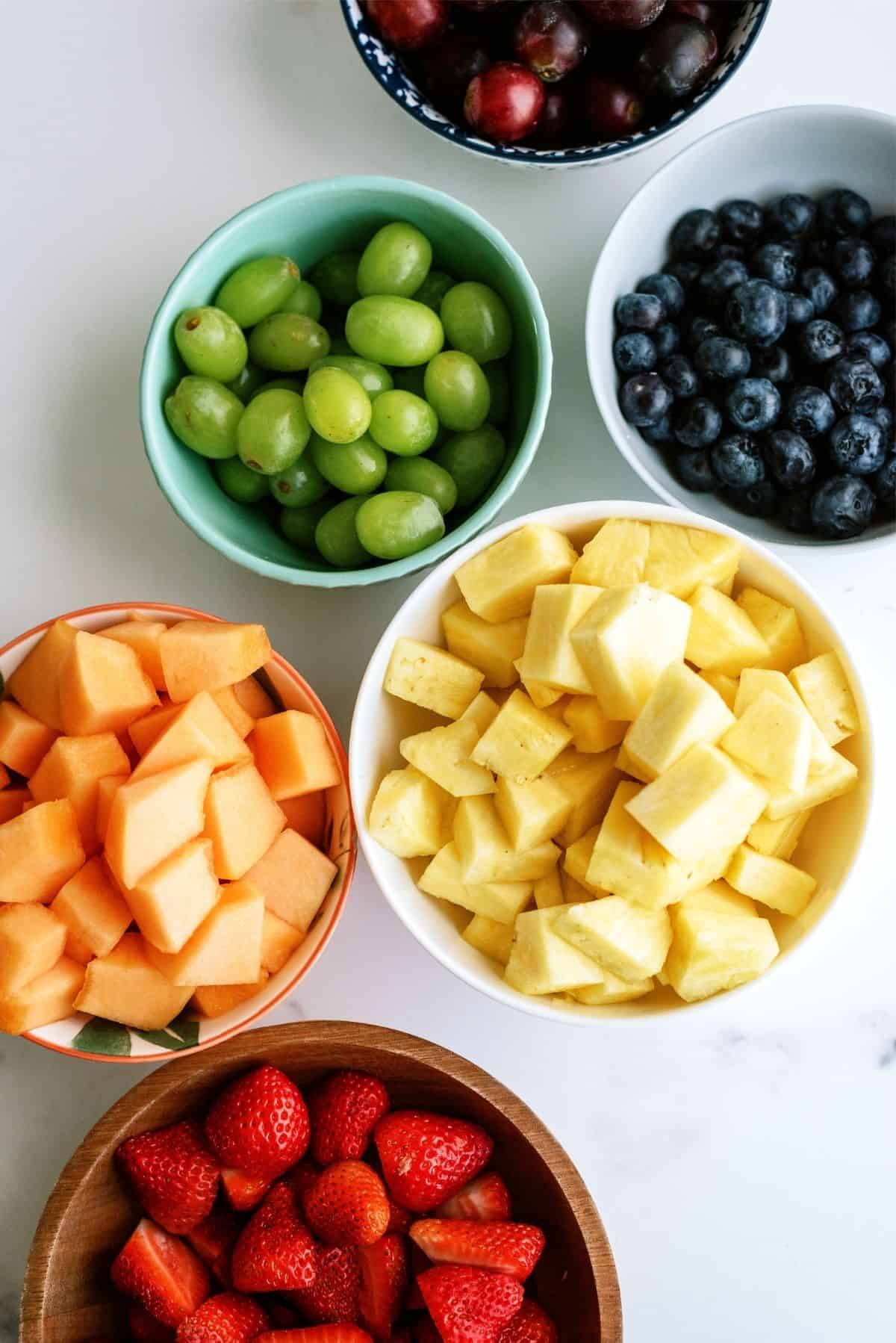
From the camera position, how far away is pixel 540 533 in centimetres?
110

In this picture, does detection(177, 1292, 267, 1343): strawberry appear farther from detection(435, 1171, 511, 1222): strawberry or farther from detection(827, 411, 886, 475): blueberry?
detection(827, 411, 886, 475): blueberry

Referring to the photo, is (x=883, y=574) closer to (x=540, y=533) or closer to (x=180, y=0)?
(x=540, y=533)

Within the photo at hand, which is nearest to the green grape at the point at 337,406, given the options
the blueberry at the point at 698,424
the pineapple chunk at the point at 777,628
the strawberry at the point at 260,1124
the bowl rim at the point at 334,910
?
the bowl rim at the point at 334,910

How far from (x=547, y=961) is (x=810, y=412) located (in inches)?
24.1

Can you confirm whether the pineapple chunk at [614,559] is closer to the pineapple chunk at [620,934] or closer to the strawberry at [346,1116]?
the pineapple chunk at [620,934]

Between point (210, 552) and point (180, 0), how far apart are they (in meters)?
0.68

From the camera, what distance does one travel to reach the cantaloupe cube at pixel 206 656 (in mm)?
1103

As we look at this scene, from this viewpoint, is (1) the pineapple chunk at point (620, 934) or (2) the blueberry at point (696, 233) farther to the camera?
(2) the blueberry at point (696, 233)

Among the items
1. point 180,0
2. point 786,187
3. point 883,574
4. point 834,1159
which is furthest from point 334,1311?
point 180,0

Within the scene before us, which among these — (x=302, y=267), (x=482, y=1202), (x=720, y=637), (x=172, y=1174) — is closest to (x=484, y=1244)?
(x=482, y=1202)

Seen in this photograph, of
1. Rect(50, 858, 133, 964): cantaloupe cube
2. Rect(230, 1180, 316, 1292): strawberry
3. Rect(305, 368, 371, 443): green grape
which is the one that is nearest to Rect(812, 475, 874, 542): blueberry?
Rect(305, 368, 371, 443): green grape

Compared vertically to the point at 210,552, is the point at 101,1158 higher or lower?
lower

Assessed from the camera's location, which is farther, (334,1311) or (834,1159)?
(834,1159)

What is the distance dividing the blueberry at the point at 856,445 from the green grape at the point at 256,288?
0.60 meters
